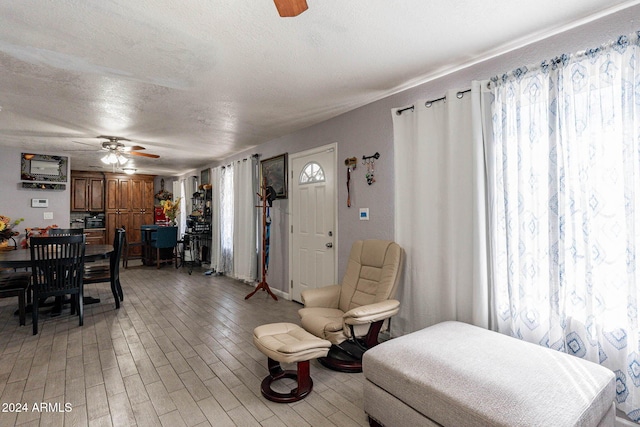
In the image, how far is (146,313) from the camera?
3.98 metres

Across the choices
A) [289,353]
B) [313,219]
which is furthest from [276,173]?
[289,353]

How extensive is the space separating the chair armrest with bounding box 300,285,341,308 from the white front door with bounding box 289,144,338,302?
2.45 ft

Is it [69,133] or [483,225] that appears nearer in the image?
Answer: [483,225]

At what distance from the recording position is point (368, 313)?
234 cm

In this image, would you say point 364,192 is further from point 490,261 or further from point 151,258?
point 151,258

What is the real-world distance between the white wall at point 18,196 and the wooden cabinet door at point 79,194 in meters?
2.56

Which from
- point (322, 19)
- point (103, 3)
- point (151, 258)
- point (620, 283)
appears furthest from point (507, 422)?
point (151, 258)

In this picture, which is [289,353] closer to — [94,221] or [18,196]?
[18,196]

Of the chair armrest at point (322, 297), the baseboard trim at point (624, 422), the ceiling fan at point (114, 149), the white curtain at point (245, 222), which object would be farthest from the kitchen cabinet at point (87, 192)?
the baseboard trim at point (624, 422)

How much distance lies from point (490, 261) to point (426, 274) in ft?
1.84

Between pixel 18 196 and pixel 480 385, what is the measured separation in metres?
7.35

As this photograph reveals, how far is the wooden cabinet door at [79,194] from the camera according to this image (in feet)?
25.8

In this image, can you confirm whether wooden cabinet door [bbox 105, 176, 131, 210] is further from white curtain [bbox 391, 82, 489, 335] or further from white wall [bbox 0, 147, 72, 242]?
white curtain [bbox 391, 82, 489, 335]

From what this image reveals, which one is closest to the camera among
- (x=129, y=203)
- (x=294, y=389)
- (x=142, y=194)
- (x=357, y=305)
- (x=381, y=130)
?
(x=294, y=389)
